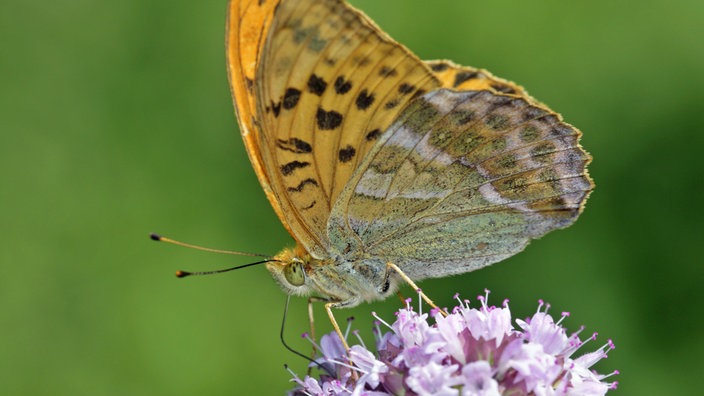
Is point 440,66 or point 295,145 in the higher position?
point 440,66

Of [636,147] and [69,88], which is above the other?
[636,147]

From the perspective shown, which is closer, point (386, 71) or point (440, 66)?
point (386, 71)

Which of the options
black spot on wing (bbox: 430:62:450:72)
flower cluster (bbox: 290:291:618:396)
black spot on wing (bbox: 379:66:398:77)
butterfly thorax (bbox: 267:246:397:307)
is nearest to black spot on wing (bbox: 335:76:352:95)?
black spot on wing (bbox: 379:66:398:77)

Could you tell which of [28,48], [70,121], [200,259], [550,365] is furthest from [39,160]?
[550,365]

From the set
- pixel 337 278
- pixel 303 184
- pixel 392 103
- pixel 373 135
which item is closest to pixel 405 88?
pixel 392 103

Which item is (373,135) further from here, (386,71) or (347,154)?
(386,71)

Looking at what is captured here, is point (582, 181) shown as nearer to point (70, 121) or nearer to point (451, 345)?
point (451, 345)

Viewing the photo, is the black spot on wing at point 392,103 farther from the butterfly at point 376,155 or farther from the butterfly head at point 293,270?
the butterfly head at point 293,270
